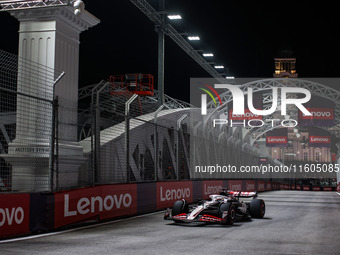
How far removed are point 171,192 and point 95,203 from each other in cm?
554

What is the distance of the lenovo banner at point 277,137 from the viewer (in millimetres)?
40031

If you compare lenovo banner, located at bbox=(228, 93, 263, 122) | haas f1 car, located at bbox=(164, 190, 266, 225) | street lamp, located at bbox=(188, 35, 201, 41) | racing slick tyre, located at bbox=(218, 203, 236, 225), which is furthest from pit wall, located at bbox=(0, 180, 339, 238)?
lenovo banner, located at bbox=(228, 93, 263, 122)

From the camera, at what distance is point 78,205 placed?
34.1 ft

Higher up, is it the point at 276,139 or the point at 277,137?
the point at 277,137

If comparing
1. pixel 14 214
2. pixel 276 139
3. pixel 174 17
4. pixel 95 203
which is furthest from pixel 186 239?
pixel 276 139

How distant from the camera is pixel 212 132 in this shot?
25969mm

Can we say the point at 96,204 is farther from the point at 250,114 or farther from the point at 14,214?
the point at 250,114

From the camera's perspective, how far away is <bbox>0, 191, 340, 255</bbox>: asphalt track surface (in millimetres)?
7359

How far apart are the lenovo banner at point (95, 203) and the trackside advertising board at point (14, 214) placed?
785mm

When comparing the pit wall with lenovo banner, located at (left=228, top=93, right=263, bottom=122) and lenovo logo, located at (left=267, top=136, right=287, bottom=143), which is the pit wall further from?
lenovo logo, located at (left=267, top=136, right=287, bottom=143)

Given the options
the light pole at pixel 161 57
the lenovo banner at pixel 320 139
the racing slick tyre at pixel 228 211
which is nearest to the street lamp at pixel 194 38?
the light pole at pixel 161 57

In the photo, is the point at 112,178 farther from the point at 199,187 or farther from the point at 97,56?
the point at 97,56

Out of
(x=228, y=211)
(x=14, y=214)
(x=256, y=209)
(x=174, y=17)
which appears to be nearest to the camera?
(x=14, y=214)

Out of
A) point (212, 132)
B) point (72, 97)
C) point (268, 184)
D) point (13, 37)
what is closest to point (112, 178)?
point (72, 97)
